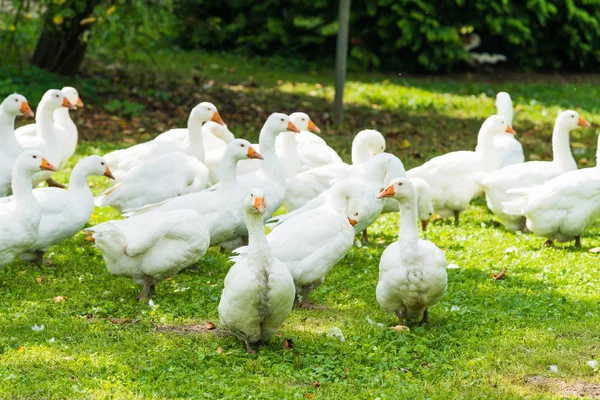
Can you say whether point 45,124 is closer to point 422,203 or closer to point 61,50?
point 422,203

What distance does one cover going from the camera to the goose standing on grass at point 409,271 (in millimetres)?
6516

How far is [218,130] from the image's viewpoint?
11.3 meters

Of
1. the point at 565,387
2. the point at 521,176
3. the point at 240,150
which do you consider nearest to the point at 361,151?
the point at 521,176

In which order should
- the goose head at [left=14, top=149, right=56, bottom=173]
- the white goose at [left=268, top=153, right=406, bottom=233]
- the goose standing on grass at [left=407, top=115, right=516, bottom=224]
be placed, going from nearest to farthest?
the goose head at [left=14, top=149, right=56, bottom=173]
the white goose at [left=268, top=153, right=406, bottom=233]
the goose standing on grass at [left=407, top=115, right=516, bottom=224]

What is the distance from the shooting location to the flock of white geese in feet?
21.4

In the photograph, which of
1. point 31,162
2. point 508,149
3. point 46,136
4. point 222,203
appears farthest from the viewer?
point 508,149

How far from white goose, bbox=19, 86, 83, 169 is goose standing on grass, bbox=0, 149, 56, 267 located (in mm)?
2799

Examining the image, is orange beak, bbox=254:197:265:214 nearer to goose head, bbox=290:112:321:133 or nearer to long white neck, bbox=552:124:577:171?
goose head, bbox=290:112:321:133

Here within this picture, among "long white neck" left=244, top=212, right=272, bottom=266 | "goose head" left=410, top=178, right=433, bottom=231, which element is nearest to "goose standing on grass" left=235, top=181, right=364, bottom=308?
"long white neck" left=244, top=212, right=272, bottom=266

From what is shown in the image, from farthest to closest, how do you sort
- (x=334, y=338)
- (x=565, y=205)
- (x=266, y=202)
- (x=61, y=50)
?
(x=61, y=50) → (x=565, y=205) → (x=266, y=202) → (x=334, y=338)

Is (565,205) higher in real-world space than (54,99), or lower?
lower

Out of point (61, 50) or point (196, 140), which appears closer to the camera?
point (196, 140)

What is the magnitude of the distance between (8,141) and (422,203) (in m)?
4.55

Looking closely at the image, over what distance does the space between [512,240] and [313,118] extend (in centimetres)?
639
